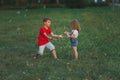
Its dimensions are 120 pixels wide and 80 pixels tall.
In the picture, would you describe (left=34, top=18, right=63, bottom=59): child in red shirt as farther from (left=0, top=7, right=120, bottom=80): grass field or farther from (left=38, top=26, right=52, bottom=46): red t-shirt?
(left=0, top=7, right=120, bottom=80): grass field

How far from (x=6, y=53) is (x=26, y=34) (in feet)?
20.8

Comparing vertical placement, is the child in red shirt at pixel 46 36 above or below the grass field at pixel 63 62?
above

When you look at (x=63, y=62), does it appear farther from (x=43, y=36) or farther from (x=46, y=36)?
(x=43, y=36)

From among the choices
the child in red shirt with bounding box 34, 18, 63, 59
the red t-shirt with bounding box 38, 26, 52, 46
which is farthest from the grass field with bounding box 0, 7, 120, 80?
the red t-shirt with bounding box 38, 26, 52, 46

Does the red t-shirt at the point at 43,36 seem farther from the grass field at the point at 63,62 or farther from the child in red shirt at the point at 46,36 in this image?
the grass field at the point at 63,62

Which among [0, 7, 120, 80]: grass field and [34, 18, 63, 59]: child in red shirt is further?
[34, 18, 63, 59]: child in red shirt

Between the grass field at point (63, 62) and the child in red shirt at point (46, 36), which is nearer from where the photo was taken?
the grass field at point (63, 62)

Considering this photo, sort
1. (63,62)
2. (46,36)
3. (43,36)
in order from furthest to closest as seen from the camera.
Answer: (43,36) < (46,36) < (63,62)

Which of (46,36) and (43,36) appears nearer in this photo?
(46,36)

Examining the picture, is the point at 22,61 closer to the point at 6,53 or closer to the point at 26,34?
the point at 6,53

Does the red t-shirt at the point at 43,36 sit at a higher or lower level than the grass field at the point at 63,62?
higher

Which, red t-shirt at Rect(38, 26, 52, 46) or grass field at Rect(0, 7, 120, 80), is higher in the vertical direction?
red t-shirt at Rect(38, 26, 52, 46)

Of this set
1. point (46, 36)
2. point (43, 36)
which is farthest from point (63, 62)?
point (43, 36)

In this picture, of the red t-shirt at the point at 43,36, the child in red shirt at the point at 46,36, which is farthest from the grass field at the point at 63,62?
the red t-shirt at the point at 43,36
